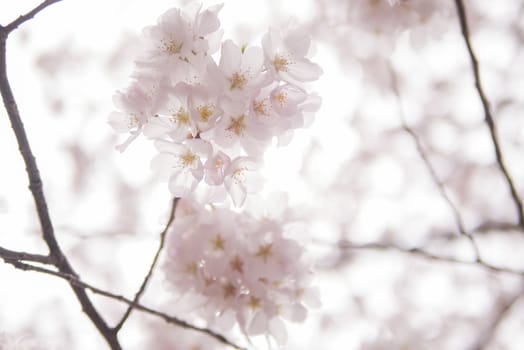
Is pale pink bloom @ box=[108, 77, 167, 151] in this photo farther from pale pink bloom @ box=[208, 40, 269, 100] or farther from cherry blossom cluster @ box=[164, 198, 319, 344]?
cherry blossom cluster @ box=[164, 198, 319, 344]

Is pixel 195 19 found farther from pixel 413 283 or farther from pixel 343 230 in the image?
pixel 413 283

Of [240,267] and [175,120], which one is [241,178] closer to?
[175,120]

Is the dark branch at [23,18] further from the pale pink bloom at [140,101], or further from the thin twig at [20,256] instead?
the thin twig at [20,256]

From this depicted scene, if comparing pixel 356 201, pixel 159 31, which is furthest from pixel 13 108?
pixel 356 201

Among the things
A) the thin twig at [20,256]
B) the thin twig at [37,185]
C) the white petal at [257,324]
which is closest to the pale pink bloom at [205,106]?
the thin twig at [37,185]

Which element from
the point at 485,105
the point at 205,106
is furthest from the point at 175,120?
the point at 485,105

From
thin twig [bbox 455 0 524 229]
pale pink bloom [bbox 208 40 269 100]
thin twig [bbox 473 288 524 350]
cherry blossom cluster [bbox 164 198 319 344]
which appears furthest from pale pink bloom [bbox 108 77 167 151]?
thin twig [bbox 473 288 524 350]

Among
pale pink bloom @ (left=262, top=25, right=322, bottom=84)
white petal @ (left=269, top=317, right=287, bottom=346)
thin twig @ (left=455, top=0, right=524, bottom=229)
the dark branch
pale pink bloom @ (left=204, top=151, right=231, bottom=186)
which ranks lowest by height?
thin twig @ (left=455, top=0, right=524, bottom=229)
